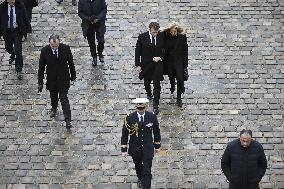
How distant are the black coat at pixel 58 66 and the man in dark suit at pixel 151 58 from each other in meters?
1.33

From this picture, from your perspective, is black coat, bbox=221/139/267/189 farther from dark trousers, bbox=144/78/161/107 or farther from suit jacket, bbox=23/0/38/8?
suit jacket, bbox=23/0/38/8

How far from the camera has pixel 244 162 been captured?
379 inches

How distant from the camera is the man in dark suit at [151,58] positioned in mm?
12422

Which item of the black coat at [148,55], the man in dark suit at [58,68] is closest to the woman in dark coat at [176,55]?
the black coat at [148,55]

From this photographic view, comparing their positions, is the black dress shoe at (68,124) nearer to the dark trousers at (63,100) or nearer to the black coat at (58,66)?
the dark trousers at (63,100)

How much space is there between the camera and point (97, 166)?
1169 cm

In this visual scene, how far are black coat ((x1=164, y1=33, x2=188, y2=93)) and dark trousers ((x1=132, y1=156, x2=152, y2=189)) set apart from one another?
2672 mm

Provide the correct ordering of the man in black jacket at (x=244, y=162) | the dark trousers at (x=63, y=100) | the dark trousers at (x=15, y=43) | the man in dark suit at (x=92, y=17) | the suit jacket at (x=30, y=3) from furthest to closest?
the suit jacket at (x=30, y=3) → the man in dark suit at (x=92, y=17) → the dark trousers at (x=15, y=43) → the dark trousers at (x=63, y=100) → the man in black jacket at (x=244, y=162)

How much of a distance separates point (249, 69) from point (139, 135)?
4.97 m

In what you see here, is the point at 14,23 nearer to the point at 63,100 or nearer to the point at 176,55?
the point at 63,100

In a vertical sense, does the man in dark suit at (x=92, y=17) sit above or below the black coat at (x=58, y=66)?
above

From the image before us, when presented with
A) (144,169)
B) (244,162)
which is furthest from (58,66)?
(244,162)

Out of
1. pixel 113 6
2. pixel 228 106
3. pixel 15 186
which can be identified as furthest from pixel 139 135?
pixel 113 6

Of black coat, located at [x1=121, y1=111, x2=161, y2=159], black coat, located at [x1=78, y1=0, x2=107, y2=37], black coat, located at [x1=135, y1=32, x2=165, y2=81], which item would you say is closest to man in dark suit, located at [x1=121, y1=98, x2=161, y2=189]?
black coat, located at [x1=121, y1=111, x2=161, y2=159]
